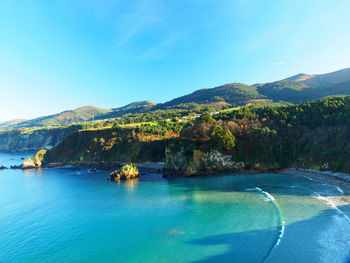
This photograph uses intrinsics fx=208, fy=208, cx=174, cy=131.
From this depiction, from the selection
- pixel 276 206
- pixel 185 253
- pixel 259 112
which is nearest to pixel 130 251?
pixel 185 253

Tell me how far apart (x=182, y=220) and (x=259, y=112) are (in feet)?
195

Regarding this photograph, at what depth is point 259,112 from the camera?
77188mm

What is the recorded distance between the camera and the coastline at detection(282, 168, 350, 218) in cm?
3206

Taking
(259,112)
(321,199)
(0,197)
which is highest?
(259,112)

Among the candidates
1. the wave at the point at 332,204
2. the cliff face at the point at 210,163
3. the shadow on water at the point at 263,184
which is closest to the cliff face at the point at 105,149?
the cliff face at the point at 210,163

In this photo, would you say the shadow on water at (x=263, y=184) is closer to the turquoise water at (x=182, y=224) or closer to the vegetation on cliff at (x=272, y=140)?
the turquoise water at (x=182, y=224)

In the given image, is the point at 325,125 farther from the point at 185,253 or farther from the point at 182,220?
the point at 185,253

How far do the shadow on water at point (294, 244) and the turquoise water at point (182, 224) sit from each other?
92 millimetres

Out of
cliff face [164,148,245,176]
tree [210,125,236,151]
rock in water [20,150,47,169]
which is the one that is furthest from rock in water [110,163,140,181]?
rock in water [20,150,47,169]

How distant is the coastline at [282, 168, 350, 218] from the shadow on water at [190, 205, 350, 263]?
18.6 ft

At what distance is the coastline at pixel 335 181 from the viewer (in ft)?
105

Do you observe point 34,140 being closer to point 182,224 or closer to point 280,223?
point 182,224

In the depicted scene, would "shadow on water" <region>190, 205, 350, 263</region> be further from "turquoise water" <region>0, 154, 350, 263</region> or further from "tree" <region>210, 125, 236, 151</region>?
"tree" <region>210, 125, 236, 151</region>

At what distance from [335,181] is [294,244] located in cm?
3059
